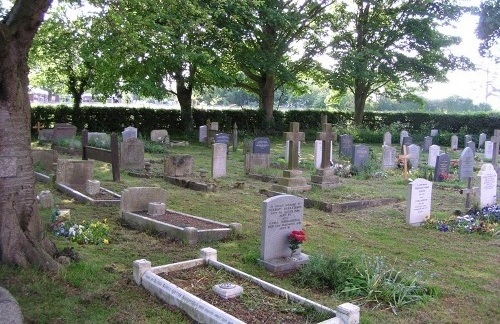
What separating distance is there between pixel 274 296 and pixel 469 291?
2.36 m

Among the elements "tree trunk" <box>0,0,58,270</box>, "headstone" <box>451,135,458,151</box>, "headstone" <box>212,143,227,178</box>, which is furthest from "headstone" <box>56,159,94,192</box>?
"headstone" <box>451,135,458,151</box>

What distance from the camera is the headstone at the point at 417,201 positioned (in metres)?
9.05

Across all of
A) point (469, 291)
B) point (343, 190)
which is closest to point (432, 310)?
point (469, 291)

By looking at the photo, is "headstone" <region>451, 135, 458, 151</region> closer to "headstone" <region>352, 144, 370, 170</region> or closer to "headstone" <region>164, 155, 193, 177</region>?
"headstone" <region>352, 144, 370, 170</region>

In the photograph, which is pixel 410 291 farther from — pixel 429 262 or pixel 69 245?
pixel 69 245

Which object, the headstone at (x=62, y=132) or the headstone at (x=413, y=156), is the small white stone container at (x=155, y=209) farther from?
the headstone at (x=62, y=132)

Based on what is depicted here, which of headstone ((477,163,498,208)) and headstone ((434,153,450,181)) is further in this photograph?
headstone ((434,153,450,181))

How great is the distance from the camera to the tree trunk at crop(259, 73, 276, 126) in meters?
29.6

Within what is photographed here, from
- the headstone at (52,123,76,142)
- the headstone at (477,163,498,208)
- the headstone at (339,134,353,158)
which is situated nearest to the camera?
the headstone at (477,163,498,208)

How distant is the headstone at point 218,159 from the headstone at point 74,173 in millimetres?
3930

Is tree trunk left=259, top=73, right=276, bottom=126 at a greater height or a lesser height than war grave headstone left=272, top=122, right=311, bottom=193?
greater

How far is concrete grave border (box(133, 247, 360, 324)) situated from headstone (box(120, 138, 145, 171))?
30.0ft

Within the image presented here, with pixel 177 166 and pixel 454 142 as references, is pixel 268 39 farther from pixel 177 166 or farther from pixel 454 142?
pixel 177 166

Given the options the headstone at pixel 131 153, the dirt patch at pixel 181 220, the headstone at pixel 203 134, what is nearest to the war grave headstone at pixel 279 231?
the dirt patch at pixel 181 220
